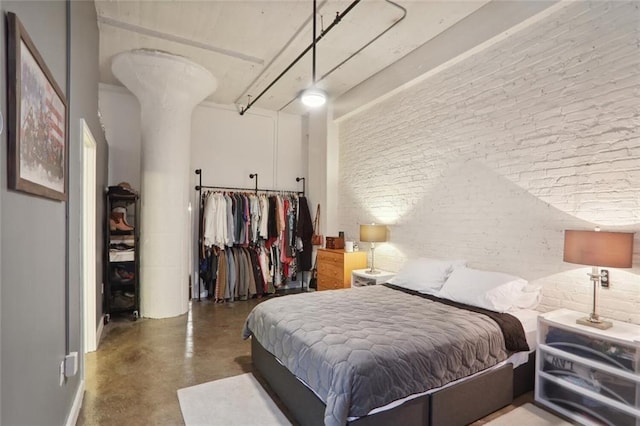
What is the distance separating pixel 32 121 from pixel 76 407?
6.40 feet

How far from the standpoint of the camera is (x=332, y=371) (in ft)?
5.89

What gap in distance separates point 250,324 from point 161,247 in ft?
7.11

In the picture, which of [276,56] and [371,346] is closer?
[371,346]

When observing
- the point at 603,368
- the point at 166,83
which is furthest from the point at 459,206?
the point at 166,83

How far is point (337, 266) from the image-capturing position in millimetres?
4746

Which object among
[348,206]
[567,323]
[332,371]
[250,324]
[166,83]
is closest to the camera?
[332,371]

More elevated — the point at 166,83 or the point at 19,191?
the point at 166,83

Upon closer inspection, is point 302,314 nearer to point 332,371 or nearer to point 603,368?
point 332,371

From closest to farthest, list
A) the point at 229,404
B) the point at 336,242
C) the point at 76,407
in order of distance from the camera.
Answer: the point at 76,407 < the point at 229,404 < the point at 336,242

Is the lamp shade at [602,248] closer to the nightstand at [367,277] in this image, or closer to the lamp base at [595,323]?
the lamp base at [595,323]

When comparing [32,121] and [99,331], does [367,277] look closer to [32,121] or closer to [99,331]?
[99,331]

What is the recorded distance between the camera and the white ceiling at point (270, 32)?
10.3 ft

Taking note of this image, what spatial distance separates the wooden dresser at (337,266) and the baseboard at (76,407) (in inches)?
121

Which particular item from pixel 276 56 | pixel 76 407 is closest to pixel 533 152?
pixel 276 56
